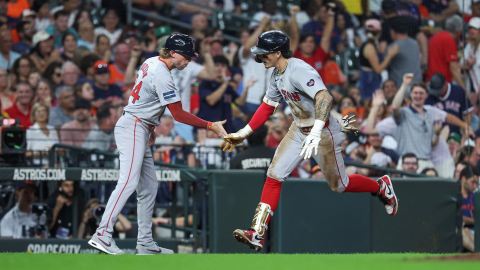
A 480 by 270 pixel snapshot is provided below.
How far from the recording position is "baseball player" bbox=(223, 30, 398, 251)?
36.4ft

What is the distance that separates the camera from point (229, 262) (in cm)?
1002

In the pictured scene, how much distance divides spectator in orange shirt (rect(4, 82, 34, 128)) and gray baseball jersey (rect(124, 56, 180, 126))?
5594 mm

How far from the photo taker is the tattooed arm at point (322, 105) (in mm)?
11008

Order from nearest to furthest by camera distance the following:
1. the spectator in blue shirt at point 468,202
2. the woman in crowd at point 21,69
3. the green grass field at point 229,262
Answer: the green grass field at point 229,262, the spectator in blue shirt at point 468,202, the woman in crowd at point 21,69

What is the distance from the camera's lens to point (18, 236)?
14.8 m

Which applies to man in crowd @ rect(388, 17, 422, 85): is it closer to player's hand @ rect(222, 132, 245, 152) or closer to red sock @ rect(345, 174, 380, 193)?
red sock @ rect(345, 174, 380, 193)

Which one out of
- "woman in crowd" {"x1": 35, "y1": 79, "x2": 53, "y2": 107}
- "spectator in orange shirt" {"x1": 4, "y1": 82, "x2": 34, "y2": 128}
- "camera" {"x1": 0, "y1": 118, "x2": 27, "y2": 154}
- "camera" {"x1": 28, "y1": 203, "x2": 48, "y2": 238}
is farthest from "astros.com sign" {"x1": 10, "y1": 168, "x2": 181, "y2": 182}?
"woman in crowd" {"x1": 35, "y1": 79, "x2": 53, "y2": 107}

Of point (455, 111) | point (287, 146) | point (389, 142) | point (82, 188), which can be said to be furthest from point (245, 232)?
point (455, 111)

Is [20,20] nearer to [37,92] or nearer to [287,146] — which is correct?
[37,92]

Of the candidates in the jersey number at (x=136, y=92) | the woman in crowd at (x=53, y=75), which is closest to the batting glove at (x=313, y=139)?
the jersey number at (x=136, y=92)

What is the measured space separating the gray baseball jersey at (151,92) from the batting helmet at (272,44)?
81 centimetres

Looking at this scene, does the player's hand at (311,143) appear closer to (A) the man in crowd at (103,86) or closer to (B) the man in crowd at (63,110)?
(B) the man in crowd at (63,110)

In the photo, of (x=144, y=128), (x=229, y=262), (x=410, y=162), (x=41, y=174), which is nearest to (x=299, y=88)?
(x=144, y=128)

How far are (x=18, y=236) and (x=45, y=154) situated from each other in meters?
1.31
